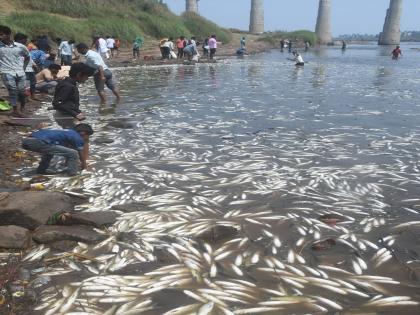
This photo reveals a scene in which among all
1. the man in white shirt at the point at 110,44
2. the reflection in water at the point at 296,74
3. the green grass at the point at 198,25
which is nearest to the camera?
the reflection in water at the point at 296,74

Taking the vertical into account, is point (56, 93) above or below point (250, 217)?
above

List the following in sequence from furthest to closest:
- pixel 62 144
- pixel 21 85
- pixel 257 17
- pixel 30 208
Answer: pixel 257 17
pixel 21 85
pixel 62 144
pixel 30 208

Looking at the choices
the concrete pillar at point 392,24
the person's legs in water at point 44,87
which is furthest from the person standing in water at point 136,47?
the concrete pillar at point 392,24

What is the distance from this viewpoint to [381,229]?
5.94 m

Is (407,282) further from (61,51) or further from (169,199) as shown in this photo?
(61,51)

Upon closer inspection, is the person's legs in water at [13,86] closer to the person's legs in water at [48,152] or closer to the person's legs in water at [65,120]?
the person's legs in water at [65,120]

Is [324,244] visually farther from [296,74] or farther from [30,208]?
[296,74]

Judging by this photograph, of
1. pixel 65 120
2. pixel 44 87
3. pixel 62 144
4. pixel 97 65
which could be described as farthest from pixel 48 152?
pixel 44 87

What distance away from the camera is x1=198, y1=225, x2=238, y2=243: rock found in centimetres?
558

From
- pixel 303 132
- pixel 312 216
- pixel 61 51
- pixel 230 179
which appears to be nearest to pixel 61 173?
pixel 230 179

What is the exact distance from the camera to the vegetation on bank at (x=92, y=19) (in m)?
33.8

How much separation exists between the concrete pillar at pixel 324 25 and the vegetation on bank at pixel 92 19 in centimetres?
7998

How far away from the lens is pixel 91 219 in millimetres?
5949

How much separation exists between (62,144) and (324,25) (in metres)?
133
